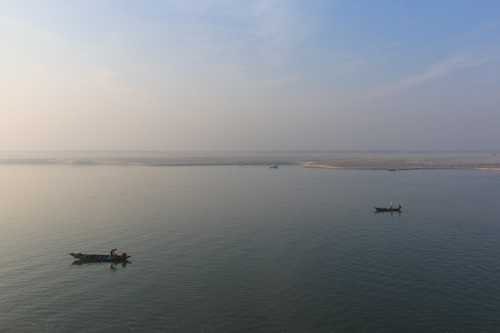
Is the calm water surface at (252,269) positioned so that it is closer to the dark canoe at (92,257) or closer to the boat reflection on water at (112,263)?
the boat reflection on water at (112,263)

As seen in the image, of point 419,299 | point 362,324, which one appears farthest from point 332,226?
point 362,324

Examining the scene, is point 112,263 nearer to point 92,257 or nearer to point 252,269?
point 92,257

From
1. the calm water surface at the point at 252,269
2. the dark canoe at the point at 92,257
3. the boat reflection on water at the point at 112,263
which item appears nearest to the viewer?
the calm water surface at the point at 252,269

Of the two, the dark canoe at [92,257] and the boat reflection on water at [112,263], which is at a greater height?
the dark canoe at [92,257]

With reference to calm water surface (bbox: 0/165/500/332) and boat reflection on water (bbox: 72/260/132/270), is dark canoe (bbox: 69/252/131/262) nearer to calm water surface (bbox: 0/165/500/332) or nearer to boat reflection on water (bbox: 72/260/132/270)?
boat reflection on water (bbox: 72/260/132/270)

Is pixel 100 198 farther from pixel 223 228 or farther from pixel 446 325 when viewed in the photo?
pixel 446 325

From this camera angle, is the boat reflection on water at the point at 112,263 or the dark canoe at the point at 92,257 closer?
the boat reflection on water at the point at 112,263

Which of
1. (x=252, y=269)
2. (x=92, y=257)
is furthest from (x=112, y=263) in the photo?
(x=252, y=269)

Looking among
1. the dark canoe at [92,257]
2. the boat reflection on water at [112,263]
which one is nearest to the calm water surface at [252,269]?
the boat reflection on water at [112,263]
